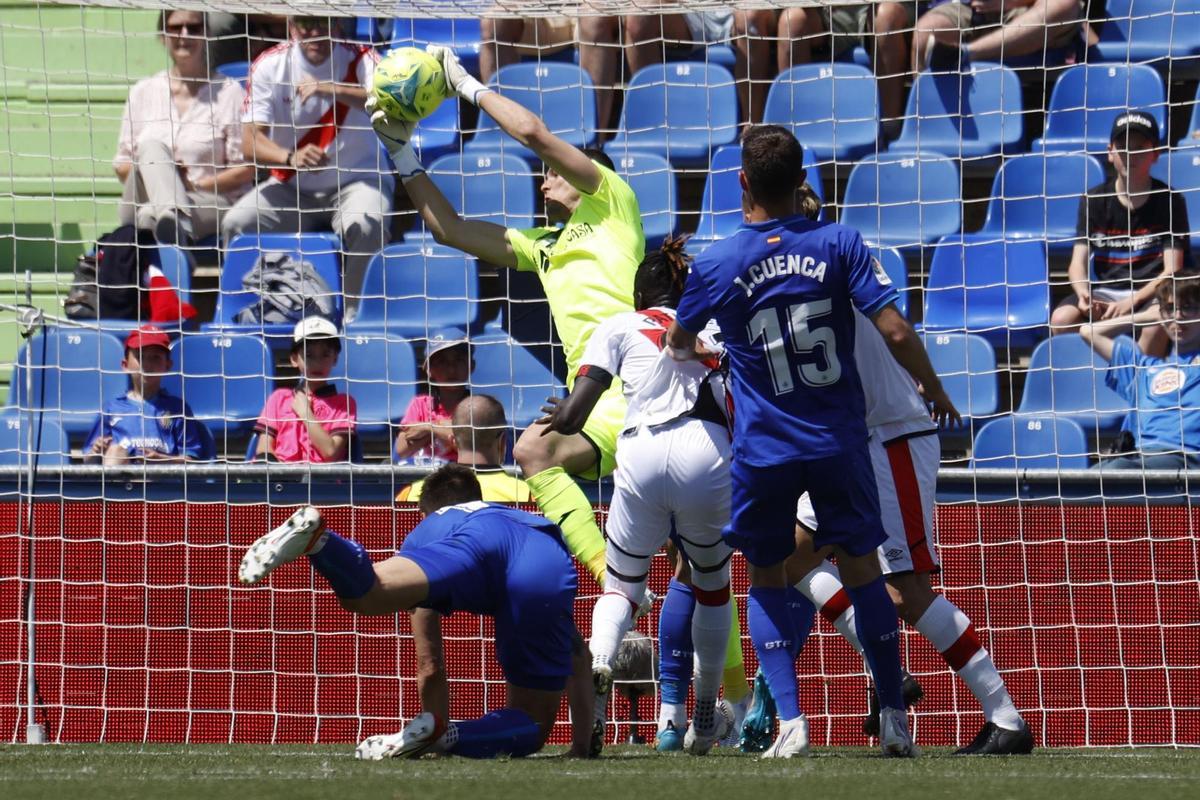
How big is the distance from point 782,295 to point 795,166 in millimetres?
406

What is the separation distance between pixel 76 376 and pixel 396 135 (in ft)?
11.3

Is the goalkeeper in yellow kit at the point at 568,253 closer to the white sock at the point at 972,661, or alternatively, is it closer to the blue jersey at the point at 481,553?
the blue jersey at the point at 481,553

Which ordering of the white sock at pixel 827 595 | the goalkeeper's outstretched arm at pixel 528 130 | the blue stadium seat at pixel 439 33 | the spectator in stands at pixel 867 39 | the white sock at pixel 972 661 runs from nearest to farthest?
the white sock at pixel 972 661, the white sock at pixel 827 595, the goalkeeper's outstretched arm at pixel 528 130, the spectator in stands at pixel 867 39, the blue stadium seat at pixel 439 33

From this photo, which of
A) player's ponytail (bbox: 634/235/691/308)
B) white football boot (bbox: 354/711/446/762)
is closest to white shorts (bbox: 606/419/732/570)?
player's ponytail (bbox: 634/235/691/308)

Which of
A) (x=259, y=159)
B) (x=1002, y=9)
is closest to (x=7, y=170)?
(x=259, y=159)

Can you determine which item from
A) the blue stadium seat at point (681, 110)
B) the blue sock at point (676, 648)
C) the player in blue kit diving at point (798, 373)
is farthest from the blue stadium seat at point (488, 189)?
the player in blue kit diving at point (798, 373)

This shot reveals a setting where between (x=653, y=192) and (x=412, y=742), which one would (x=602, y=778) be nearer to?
(x=412, y=742)

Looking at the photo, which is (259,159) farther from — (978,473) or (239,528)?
(978,473)

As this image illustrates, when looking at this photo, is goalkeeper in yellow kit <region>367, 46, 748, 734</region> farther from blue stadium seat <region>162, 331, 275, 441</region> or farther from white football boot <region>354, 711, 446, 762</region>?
blue stadium seat <region>162, 331, 275, 441</region>

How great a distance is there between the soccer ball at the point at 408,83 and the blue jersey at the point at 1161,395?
346cm

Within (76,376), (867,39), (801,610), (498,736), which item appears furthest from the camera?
(867,39)

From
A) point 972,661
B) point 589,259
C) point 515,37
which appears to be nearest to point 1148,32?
point 515,37

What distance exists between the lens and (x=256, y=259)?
9.40 meters

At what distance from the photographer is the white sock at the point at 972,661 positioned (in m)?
5.38
